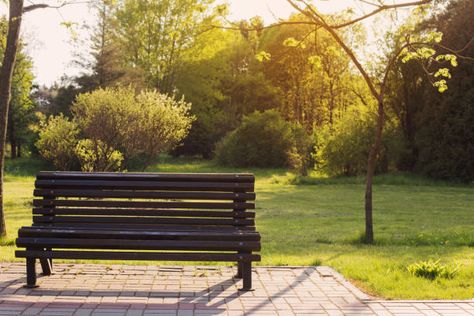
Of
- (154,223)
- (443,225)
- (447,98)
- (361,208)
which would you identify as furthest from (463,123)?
(154,223)

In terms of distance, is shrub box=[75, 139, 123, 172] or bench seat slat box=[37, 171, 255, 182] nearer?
bench seat slat box=[37, 171, 255, 182]

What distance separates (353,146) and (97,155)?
48.0 ft

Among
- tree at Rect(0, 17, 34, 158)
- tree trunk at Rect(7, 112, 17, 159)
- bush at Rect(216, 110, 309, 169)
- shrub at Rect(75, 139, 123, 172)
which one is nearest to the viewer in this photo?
shrub at Rect(75, 139, 123, 172)

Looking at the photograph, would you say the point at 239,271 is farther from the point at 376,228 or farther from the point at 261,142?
the point at 261,142

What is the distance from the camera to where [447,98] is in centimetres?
2812

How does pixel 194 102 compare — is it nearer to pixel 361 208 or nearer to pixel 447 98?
pixel 447 98

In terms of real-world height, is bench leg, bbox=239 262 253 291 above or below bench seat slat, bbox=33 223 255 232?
below

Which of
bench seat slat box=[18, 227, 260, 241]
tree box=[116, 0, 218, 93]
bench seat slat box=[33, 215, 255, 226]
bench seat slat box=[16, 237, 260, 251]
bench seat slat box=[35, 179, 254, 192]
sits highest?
tree box=[116, 0, 218, 93]

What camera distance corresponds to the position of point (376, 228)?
12.8 meters

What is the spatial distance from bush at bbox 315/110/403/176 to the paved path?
948 inches

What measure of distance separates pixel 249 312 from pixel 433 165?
25119 millimetres

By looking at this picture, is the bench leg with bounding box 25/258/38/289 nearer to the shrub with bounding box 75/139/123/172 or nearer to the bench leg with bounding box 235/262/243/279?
the bench leg with bounding box 235/262/243/279

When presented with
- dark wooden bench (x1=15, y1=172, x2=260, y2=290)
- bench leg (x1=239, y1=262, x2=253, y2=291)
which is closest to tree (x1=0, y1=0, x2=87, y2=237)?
dark wooden bench (x1=15, y1=172, x2=260, y2=290)

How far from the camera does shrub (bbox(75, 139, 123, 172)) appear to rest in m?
19.3
